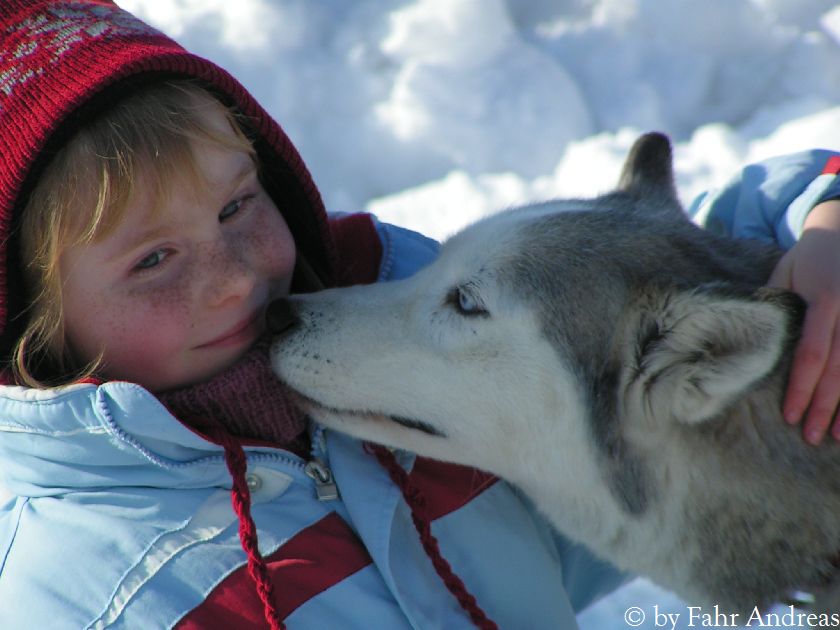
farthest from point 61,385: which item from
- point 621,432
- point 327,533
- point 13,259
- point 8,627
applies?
point 621,432

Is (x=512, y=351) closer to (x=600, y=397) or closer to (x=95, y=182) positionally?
(x=600, y=397)

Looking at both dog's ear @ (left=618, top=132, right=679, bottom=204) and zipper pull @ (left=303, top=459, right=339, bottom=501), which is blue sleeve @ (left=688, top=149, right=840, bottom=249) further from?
zipper pull @ (left=303, top=459, right=339, bottom=501)

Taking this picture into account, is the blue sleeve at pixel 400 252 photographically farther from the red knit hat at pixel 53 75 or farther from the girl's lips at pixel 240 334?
the red knit hat at pixel 53 75

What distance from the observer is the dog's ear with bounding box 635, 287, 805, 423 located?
4.65 feet

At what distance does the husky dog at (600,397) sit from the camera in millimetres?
1609

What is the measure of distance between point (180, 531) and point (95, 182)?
650 millimetres

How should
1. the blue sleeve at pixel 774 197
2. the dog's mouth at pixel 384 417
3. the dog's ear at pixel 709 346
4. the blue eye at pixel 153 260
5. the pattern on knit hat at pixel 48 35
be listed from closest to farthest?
1. the dog's ear at pixel 709 346
2. the pattern on knit hat at pixel 48 35
3. the blue eye at pixel 153 260
4. the dog's mouth at pixel 384 417
5. the blue sleeve at pixel 774 197

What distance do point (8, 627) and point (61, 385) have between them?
0.44 metres

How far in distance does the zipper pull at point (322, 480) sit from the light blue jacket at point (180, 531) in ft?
0.04

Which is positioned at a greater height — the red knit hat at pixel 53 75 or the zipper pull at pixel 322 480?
the red knit hat at pixel 53 75

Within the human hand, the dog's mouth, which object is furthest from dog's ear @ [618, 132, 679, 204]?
the dog's mouth

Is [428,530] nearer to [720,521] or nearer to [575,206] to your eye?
[720,521]

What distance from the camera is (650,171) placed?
2176 millimetres

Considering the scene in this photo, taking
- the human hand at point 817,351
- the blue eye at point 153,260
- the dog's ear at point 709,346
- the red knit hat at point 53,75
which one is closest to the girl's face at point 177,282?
the blue eye at point 153,260
